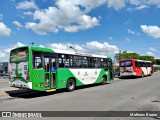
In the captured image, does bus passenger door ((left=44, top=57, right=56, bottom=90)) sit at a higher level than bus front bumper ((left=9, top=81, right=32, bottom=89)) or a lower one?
higher

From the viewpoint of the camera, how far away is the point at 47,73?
15.2m

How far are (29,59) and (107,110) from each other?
6328 millimetres

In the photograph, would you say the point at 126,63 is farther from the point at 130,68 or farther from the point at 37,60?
the point at 37,60

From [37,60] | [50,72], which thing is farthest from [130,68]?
[37,60]

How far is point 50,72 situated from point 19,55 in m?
2.25

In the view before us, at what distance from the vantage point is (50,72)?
15.5 metres

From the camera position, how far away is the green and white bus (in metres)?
14.1

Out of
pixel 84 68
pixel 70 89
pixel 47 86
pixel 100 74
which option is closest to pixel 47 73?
pixel 47 86

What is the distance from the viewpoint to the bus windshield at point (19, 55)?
1425cm

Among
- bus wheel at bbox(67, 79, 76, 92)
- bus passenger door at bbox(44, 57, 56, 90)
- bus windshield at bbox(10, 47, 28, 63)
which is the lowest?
bus wheel at bbox(67, 79, 76, 92)

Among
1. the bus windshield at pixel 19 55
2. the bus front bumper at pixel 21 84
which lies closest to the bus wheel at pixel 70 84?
the bus front bumper at pixel 21 84

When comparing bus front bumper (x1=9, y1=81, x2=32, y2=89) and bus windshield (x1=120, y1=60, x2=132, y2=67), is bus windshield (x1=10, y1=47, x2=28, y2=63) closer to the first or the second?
bus front bumper (x1=9, y1=81, x2=32, y2=89)

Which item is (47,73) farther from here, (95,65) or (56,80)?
(95,65)

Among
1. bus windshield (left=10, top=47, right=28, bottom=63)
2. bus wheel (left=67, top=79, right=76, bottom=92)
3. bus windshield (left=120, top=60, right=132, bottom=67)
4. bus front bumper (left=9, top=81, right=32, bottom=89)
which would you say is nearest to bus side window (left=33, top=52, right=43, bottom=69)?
bus windshield (left=10, top=47, right=28, bottom=63)
